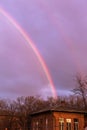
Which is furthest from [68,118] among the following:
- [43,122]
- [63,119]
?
[43,122]

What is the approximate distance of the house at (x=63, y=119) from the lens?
191 ft

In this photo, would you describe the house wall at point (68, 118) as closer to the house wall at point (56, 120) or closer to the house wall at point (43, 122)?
the house wall at point (56, 120)

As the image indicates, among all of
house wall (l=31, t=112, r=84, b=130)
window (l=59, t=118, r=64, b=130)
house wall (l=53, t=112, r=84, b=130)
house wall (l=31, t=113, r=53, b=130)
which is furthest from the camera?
house wall (l=31, t=113, r=53, b=130)

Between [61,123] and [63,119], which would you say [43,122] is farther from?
[63,119]

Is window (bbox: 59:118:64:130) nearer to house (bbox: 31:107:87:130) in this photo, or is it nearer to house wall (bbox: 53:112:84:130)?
house (bbox: 31:107:87:130)

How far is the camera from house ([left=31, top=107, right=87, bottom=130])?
2290 inches

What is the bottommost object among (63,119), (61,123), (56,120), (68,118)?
(61,123)

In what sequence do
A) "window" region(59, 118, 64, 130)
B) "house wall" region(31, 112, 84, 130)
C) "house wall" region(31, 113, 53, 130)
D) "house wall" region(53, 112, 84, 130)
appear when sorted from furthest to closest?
1. "house wall" region(31, 113, 53, 130)
2. "window" region(59, 118, 64, 130)
3. "house wall" region(53, 112, 84, 130)
4. "house wall" region(31, 112, 84, 130)

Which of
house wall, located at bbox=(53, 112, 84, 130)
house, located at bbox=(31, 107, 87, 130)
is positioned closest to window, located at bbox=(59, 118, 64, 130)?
house, located at bbox=(31, 107, 87, 130)

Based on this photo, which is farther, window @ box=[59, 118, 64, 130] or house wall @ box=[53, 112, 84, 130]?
window @ box=[59, 118, 64, 130]

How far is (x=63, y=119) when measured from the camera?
59.1 m

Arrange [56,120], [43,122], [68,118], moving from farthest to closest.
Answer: [43,122]
[68,118]
[56,120]

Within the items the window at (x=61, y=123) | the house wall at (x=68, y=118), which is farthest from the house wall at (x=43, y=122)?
the window at (x=61, y=123)

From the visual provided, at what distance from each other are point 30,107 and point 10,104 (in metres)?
12.8
